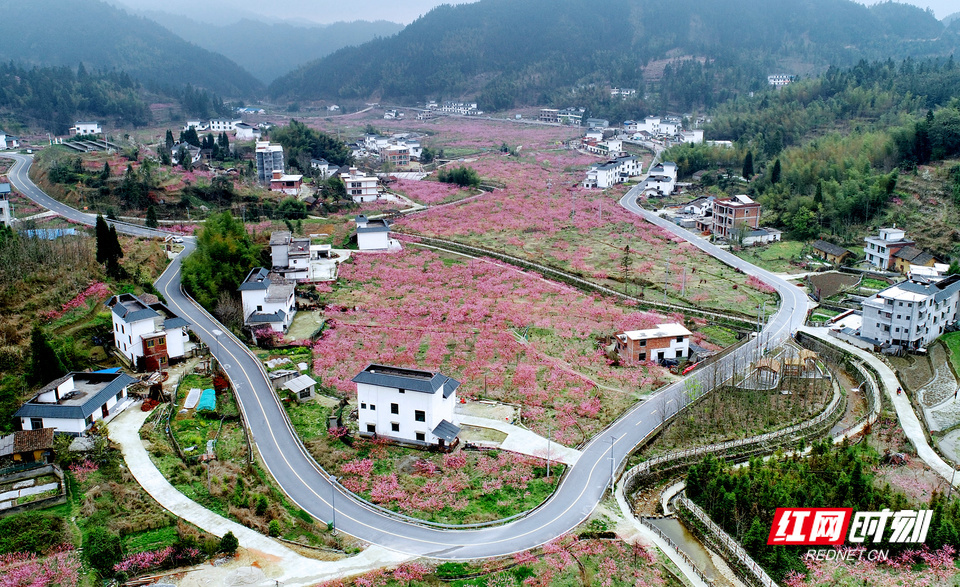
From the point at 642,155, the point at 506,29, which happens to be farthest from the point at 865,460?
the point at 506,29

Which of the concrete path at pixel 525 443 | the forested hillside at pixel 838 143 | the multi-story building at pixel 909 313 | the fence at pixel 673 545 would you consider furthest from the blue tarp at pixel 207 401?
the forested hillside at pixel 838 143

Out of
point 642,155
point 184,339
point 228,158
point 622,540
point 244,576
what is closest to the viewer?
point 244,576

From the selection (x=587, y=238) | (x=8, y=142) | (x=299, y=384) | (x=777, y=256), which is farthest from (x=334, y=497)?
(x=8, y=142)

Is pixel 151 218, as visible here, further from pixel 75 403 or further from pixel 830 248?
pixel 830 248

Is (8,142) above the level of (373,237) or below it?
above

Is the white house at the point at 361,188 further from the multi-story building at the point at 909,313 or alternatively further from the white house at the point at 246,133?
the multi-story building at the point at 909,313

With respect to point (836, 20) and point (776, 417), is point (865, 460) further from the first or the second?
point (836, 20)
